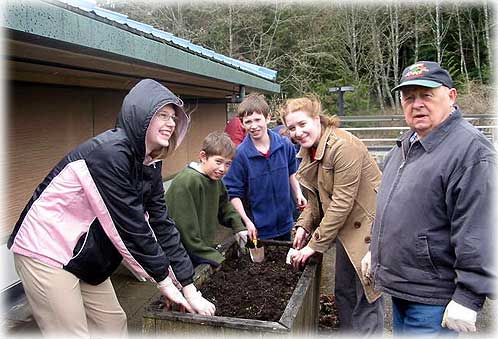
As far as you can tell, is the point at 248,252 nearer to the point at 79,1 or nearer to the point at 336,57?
the point at 79,1

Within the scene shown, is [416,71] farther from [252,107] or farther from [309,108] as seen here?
[252,107]

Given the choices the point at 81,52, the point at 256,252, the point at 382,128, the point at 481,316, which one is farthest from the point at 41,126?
the point at 382,128

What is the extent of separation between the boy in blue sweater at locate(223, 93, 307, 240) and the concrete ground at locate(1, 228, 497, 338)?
999mm

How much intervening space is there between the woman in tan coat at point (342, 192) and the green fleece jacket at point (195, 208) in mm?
566

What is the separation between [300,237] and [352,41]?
850 inches

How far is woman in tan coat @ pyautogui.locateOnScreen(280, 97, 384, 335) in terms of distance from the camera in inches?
109

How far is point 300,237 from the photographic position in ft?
10.6

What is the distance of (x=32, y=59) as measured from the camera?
10.0 feet

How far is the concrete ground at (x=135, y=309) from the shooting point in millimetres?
3004

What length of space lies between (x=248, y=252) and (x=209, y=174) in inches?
35.5

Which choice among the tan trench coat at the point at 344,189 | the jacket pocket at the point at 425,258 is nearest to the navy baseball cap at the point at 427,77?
the jacket pocket at the point at 425,258

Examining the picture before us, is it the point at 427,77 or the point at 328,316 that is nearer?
the point at 427,77

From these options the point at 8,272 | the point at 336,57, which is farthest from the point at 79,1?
the point at 336,57

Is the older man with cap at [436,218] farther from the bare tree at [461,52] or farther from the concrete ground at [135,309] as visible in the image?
the bare tree at [461,52]
